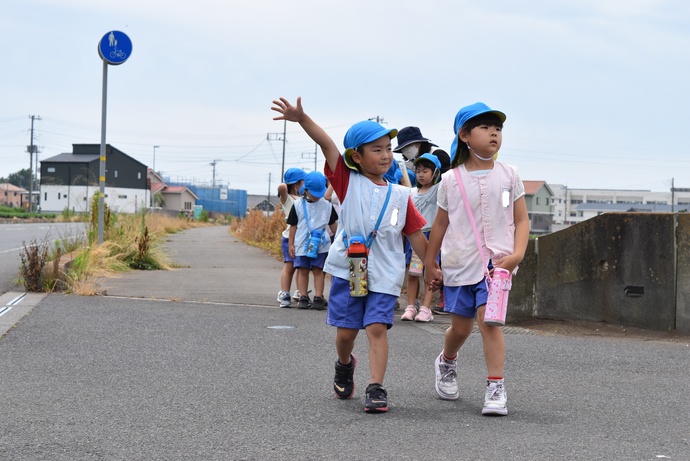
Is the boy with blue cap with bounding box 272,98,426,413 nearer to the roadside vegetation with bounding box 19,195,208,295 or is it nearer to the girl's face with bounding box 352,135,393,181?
the girl's face with bounding box 352,135,393,181

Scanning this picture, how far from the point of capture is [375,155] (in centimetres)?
489

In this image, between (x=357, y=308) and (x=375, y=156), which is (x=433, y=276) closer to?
(x=357, y=308)

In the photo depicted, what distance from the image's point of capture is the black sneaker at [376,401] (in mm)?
4609

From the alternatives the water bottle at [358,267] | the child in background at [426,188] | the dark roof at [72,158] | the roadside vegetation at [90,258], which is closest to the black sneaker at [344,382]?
the water bottle at [358,267]

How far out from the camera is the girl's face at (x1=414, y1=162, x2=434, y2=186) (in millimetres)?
8234

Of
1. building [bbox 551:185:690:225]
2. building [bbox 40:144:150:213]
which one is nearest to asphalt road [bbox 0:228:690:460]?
building [bbox 40:144:150:213]

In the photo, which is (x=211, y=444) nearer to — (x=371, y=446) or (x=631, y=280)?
(x=371, y=446)

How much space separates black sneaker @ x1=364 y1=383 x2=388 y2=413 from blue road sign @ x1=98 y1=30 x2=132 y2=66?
Result: 1077 cm

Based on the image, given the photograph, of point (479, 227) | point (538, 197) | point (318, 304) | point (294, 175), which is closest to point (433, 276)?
point (479, 227)

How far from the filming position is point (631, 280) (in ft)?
27.2

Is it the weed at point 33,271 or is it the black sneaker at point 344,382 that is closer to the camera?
the black sneaker at point 344,382

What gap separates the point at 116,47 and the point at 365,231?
10.4 m

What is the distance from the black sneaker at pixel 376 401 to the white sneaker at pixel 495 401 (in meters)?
0.52

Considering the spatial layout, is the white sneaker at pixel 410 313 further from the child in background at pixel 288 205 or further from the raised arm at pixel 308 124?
the raised arm at pixel 308 124
